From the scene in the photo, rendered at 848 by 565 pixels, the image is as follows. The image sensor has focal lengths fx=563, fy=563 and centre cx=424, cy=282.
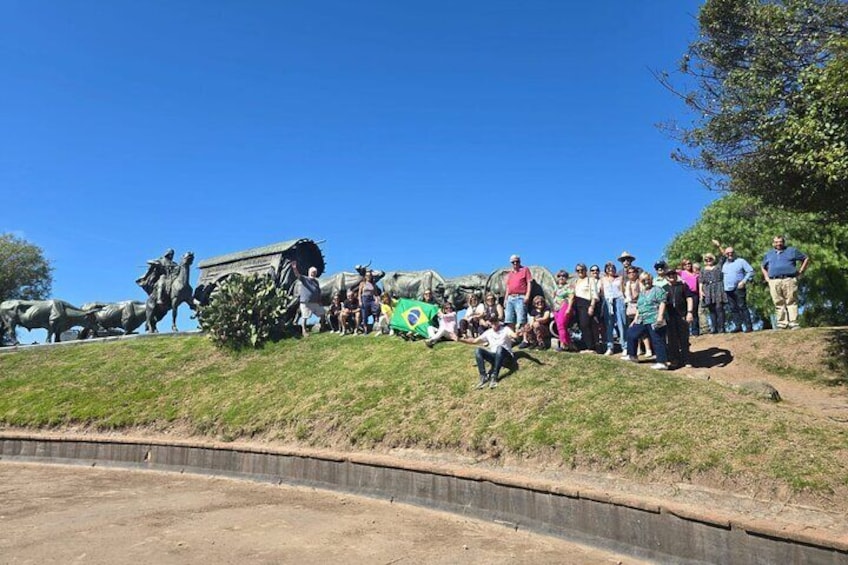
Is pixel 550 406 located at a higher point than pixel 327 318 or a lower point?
lower

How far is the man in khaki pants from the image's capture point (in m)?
12.6

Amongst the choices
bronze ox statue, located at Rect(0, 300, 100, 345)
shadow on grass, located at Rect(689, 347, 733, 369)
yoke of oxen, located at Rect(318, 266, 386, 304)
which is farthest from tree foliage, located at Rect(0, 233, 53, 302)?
shadow on grass, located at Rect(689, 347, 733, 369)

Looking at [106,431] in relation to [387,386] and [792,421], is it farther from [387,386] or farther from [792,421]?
[792,421]

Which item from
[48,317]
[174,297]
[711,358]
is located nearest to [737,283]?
[711,358]

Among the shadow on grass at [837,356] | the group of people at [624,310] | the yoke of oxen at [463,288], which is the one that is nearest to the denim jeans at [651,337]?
the group of people at [624,310]

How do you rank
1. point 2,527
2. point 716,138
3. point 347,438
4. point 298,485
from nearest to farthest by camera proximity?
point 2,527 → point 298,485 → point 347,438 → point 716,138

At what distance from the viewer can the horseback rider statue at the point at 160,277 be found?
2102cm

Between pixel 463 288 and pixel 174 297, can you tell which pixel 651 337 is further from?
pixel 174 297

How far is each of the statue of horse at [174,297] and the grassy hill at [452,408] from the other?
2.74 m

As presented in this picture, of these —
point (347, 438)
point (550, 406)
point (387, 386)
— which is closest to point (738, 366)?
point (550, 406)

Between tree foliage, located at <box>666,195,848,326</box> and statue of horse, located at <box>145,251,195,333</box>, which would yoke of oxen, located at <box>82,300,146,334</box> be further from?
tree foliage, located at <box>666,195,848,326</box>

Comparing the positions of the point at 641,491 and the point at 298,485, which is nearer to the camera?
the point at 641,491

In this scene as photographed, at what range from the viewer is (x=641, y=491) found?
6.62m

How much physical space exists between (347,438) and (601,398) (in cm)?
454
